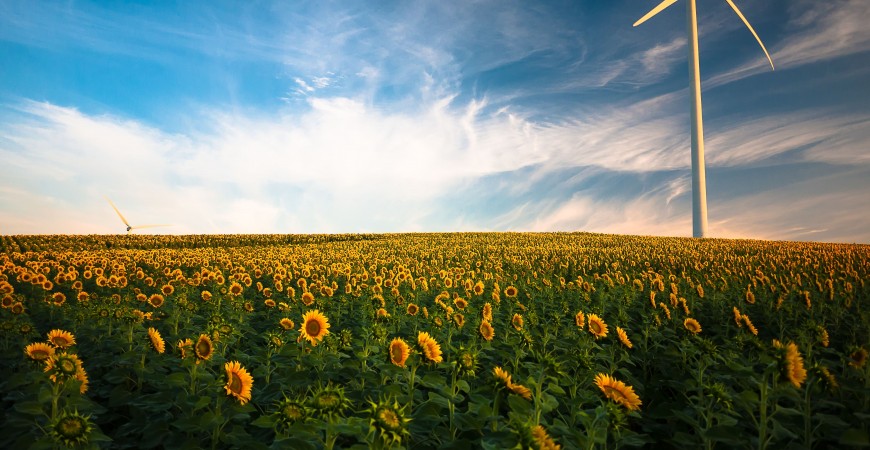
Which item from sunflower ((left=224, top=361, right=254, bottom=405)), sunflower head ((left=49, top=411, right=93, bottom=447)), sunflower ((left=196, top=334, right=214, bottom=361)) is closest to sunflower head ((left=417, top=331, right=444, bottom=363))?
sunflower ((left=224, top=361, right=254, bottom=405))

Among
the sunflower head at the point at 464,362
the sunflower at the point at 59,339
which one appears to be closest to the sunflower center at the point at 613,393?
the sunflower head at the point at 464,362

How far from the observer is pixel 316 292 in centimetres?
1075

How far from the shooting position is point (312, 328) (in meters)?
5.37

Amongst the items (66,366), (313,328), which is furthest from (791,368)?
(66,366)

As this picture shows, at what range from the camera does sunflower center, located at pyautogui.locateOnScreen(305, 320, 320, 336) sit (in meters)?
5.33

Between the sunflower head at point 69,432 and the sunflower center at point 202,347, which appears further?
the sunflower center at point 202,347

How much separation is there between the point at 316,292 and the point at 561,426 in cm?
Result: 824

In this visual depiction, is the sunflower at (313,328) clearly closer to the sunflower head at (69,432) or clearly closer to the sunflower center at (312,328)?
the sunflower center at (312,328)

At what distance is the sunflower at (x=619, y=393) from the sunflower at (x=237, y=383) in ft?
9.82

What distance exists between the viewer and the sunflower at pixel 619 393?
11.5 feet

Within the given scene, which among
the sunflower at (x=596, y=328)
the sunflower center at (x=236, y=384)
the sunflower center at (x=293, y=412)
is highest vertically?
the sunflower at (x=596, y=328)

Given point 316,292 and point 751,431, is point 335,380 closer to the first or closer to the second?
point 751,431

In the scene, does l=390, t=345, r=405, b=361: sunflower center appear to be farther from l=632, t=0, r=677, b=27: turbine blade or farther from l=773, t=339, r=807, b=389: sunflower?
l=632, t=0, r=677, b=27: turbine blade

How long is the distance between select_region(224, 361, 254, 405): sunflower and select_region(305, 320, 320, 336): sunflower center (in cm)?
127
